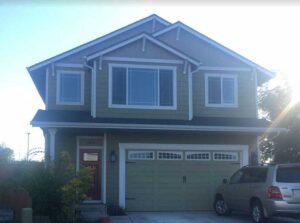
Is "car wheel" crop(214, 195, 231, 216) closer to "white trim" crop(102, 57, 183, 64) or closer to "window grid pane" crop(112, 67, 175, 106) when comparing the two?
"window grid pane" crop(112, 67, 175, 106)

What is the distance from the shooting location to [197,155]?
66.5 ft

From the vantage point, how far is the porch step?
52.5ft

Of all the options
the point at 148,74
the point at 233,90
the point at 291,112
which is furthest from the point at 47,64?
the point at 291,112

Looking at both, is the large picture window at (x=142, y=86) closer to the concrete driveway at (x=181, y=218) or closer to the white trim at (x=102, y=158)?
the white trim at (x=102, y=158)

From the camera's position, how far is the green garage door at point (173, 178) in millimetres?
19469

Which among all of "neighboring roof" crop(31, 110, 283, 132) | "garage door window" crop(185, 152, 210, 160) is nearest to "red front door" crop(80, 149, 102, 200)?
"neighboring roof" crop(31, 110, 283, 132)

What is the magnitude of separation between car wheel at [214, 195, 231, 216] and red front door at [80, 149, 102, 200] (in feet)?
15.0

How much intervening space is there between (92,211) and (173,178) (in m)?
3.95

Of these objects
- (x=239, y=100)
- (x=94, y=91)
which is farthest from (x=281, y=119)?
(x=94, y=91)

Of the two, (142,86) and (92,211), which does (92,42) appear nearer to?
(142,86)

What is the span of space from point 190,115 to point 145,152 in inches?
91.1

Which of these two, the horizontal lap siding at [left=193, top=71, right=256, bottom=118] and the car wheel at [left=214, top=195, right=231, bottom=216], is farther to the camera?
the horizontal lap siding at [left=193, top=71, right=256, bottom=118]

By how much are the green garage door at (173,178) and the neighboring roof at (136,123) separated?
1.42 metres

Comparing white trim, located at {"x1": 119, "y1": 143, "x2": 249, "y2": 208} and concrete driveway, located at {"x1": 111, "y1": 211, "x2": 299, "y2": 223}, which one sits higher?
white trim, located at {"x1": 119, "y1": 143, "x2": 249, "y2": 208}
